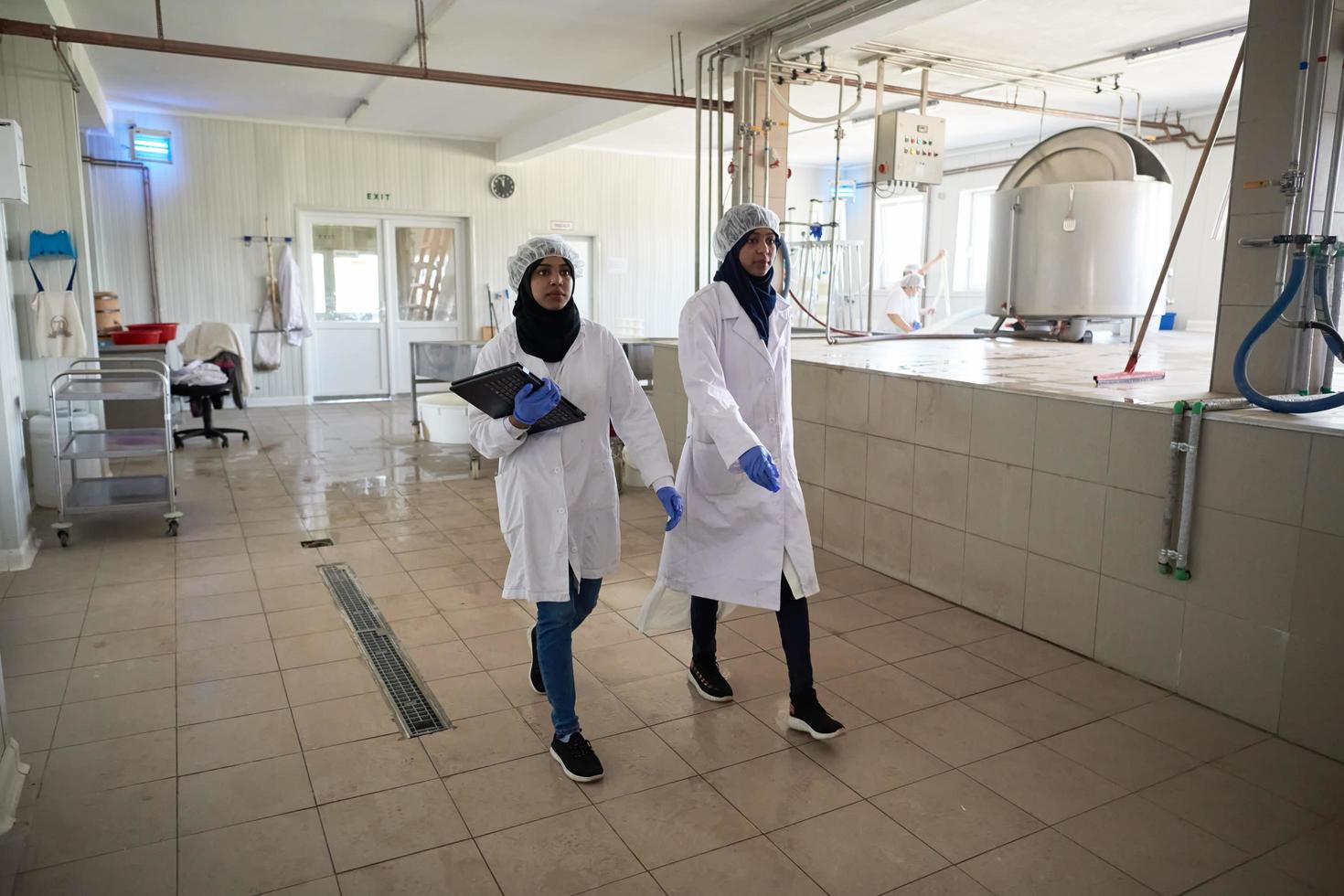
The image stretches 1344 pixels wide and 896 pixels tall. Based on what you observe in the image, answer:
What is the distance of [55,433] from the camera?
4234mm

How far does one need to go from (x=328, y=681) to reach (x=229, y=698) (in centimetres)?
28

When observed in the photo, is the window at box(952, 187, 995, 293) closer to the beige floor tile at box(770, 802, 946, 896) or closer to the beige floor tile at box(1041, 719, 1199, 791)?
the beige floor tile at box(1041, 719, 1199, 791)

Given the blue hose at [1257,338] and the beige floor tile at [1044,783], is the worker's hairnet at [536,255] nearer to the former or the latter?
the beige floor tile at [1044,783]

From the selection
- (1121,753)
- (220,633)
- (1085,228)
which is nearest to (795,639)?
(1121,753)

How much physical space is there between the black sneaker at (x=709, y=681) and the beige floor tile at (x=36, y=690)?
6.26ft

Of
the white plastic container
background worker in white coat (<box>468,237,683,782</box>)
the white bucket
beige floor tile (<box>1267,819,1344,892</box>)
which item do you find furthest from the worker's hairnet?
the white bucket

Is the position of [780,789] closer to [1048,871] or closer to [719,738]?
[719,738]

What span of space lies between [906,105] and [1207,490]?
654 cm

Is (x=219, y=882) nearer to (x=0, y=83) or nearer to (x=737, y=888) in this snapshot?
(x=737, y=888)

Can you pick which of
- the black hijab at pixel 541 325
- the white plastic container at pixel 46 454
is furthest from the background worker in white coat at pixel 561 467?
the white plastic container at pixel 46 454

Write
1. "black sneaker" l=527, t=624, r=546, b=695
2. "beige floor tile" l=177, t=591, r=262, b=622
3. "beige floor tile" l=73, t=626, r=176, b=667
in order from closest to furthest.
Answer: "black sneaker" l=527, t=624, r=546, b=695
"beige floor tile" l=73, t=626, r=176, b=667
"beige floor tile" l=177, t=591, r=262, b=622

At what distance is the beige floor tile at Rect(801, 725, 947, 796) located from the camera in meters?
2.28

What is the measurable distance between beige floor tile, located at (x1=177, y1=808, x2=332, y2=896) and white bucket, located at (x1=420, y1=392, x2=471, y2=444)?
15.0ft

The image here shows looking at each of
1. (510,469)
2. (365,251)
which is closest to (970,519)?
(510,469)
